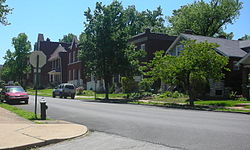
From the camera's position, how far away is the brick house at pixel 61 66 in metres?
57.6

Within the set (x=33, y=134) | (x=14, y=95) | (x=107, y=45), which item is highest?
(x=107, y=45)

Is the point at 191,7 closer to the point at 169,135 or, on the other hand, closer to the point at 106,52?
the point at 106,52

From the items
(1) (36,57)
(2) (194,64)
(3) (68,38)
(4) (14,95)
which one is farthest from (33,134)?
(3) (68,38)

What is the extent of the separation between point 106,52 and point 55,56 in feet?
115

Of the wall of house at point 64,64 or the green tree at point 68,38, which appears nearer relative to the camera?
the wall of house at point 64,64

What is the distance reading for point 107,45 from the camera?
3319 cm

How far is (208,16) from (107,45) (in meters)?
32.7

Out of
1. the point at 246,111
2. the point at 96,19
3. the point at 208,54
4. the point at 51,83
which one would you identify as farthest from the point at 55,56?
the point at 246,111

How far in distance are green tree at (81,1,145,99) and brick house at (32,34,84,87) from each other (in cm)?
2152

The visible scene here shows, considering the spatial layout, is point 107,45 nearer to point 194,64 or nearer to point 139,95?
point 139,95

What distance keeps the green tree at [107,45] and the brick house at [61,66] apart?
21.5 meters

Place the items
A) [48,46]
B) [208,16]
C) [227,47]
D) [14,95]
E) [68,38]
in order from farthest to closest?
[68,38] → [48,46] → [208,16] → [227,47] → [14,95]

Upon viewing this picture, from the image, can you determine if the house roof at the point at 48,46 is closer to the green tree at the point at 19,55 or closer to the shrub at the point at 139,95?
the green tree at the point at 19,55

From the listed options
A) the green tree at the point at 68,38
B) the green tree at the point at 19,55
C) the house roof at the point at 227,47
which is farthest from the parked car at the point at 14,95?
the green tree at the point at 68,38
